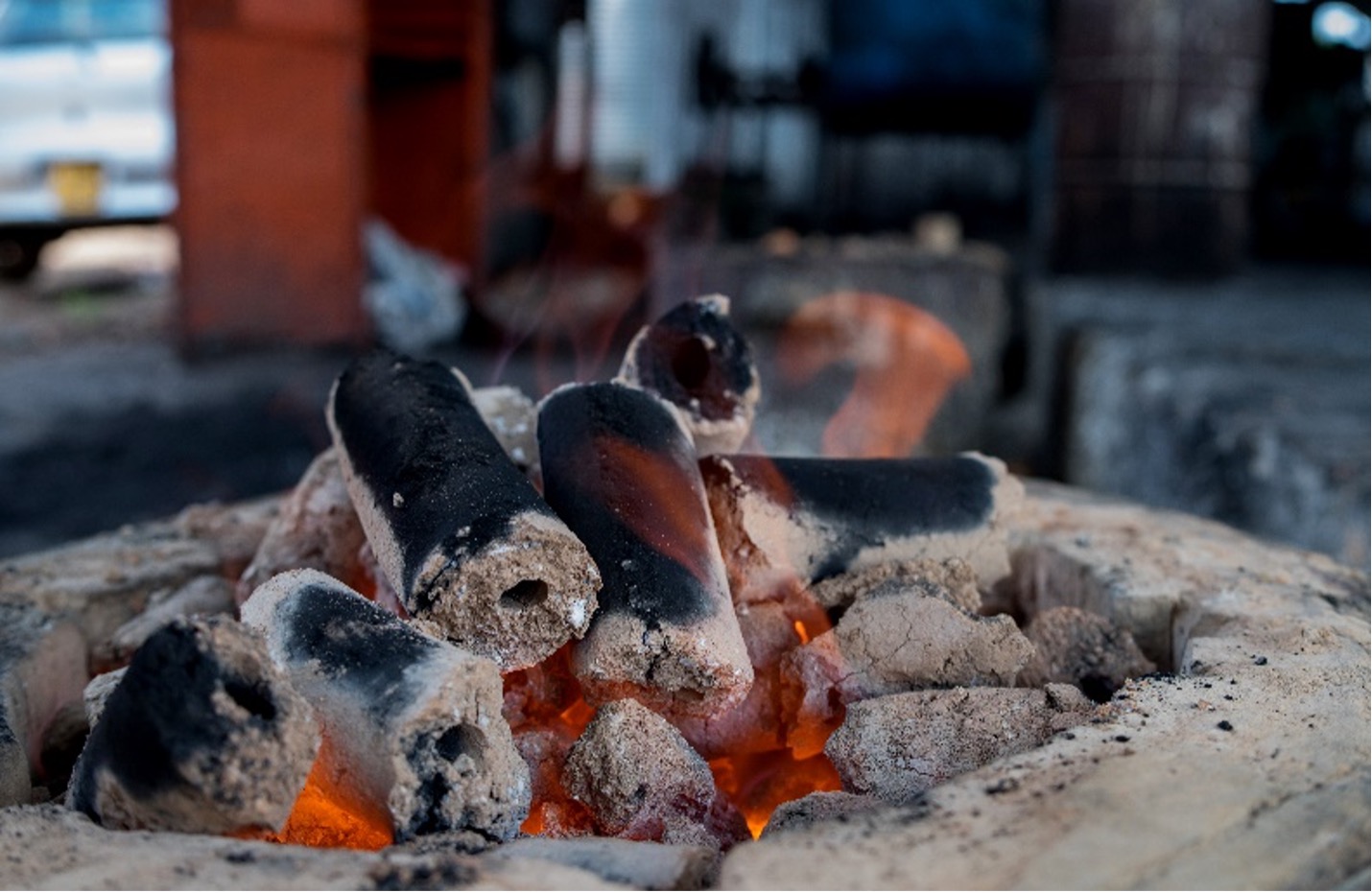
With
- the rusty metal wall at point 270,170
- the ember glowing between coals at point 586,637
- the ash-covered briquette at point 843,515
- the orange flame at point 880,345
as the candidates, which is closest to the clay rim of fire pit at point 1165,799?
the ember glowing between coals at point 586,637

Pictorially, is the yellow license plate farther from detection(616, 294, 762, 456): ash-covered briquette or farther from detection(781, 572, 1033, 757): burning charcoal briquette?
detection(781, 572, 1033, 757): burning charcoal briquette

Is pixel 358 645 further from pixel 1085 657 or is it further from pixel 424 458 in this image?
pixel 1085 657

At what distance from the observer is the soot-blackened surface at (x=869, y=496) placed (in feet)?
5.92

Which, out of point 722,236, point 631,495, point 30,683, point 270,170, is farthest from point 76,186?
point 631,495

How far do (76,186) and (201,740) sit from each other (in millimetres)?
8246

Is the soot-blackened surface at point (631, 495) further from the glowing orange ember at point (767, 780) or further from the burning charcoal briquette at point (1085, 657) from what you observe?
the burning charcoal briquette at point (1085, 657)

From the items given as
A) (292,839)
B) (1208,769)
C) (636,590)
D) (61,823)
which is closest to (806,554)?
(636,590)

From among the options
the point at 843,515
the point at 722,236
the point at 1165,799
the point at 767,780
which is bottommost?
the point at 767,780


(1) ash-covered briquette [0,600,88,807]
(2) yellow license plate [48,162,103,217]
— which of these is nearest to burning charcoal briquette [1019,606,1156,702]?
(1) ash-covered briquette [0,600,88,807]

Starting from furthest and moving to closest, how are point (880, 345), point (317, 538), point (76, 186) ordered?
point (76, 186) → point (880, 345) → point (317, 538)

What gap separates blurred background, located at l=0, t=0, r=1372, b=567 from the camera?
4.34m

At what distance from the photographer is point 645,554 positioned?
1.55 meters

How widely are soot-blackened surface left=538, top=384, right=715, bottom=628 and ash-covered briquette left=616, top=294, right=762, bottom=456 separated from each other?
0.12 meters

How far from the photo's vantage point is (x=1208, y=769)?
128 centimetres
